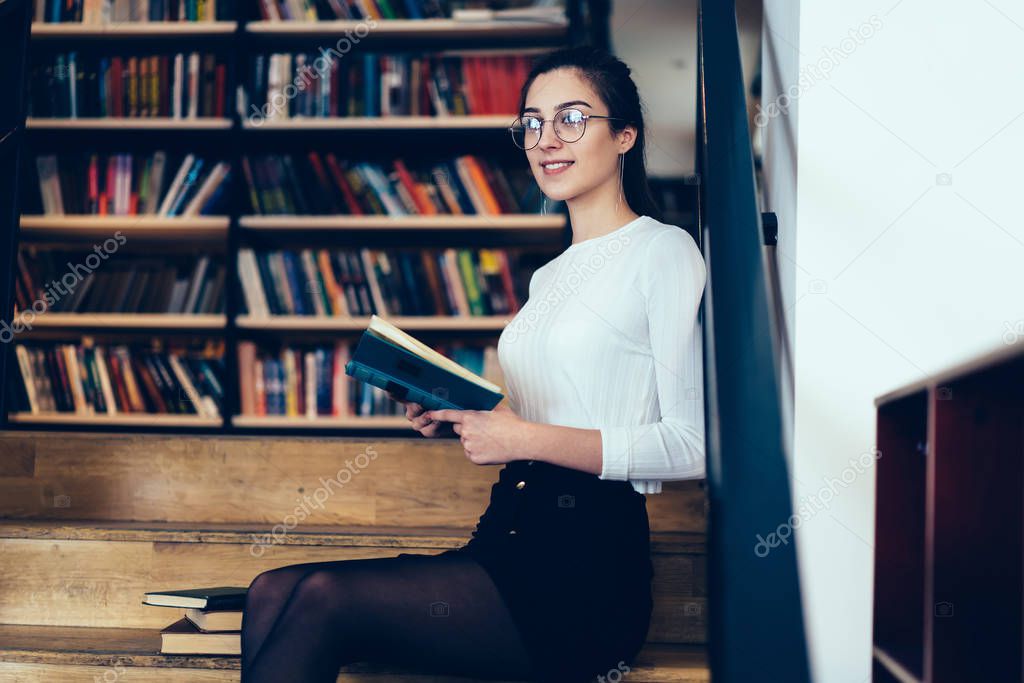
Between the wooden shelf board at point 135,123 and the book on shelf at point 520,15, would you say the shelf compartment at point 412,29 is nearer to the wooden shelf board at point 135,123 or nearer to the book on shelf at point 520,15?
the book on shelf at point 520,15

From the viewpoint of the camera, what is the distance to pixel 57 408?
306 centimetres

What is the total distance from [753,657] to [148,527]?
1282 millimetres

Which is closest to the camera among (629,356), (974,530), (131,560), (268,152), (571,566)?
(974,530)

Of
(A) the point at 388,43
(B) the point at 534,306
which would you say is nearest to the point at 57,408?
(A) the point at 388,43

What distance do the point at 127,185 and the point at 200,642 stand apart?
6.99 feet

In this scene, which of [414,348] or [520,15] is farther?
[520,15]

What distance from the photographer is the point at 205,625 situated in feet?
4.70

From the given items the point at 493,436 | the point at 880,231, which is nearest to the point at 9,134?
the point at 493,436

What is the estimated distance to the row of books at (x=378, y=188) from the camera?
3.05m

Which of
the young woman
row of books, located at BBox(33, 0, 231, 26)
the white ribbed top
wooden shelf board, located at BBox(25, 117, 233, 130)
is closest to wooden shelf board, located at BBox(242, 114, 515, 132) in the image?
wooden shelf board, located at BBox(25, 117, 233, 130)

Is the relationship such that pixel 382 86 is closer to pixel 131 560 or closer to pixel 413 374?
pixel 131 560

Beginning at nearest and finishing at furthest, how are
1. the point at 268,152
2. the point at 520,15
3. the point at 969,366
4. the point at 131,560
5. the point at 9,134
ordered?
the point at 969,366 → the point at 131,560 → the point at 9,134 → the point at 520,15 → the point at 268,152

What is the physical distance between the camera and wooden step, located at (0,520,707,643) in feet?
5.47

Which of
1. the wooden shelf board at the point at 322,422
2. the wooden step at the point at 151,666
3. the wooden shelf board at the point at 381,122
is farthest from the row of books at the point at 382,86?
the wooden step at the point at 151,666
